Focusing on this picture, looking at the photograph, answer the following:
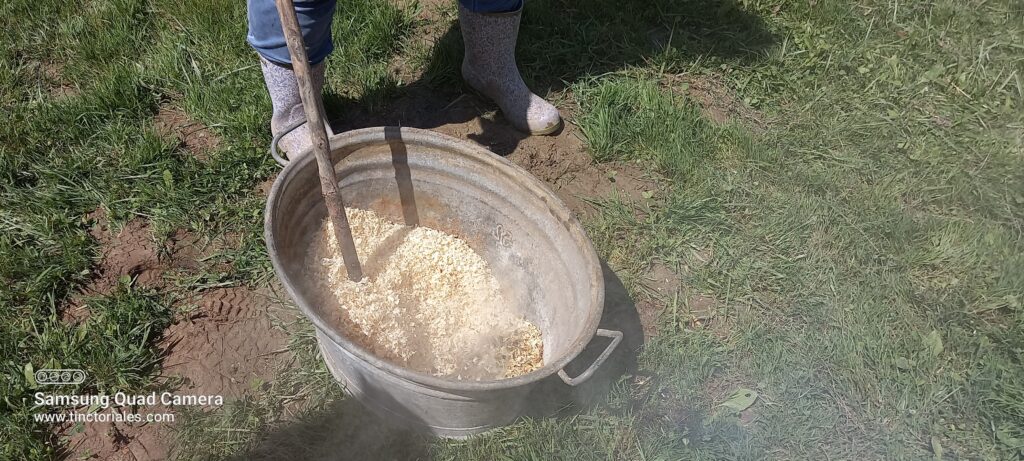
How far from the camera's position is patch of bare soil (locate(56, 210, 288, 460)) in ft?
6.88

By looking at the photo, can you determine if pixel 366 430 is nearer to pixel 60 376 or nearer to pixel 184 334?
pixel 184 334

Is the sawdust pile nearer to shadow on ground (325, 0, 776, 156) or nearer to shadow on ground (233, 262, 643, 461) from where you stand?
shadow on ground (233, 262, 643, 461)

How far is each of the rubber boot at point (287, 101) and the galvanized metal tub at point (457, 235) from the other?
33cm

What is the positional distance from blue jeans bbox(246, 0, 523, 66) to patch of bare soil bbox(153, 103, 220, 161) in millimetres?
625

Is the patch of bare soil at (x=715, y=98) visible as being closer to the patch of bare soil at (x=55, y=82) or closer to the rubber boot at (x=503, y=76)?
the rubber boot at (x=503, y=76)

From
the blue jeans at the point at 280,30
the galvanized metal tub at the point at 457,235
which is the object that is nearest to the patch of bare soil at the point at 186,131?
the blue jeans at the point at 280,30

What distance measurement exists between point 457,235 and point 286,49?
2.95 feet

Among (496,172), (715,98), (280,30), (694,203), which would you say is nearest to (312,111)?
(280,30)

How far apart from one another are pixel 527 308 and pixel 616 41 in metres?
1.74

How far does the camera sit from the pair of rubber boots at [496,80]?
8.70 feet

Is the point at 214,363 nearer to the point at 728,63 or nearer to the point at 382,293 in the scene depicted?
the point at 382,293

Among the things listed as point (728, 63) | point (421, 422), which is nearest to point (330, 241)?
point (421, 422)

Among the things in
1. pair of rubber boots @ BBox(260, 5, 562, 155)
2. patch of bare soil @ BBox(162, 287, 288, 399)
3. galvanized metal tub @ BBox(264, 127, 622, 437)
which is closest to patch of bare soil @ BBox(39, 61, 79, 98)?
pair of rubber boots @ BBox(260, 5, 562, 155)

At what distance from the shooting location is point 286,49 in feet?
7.77
